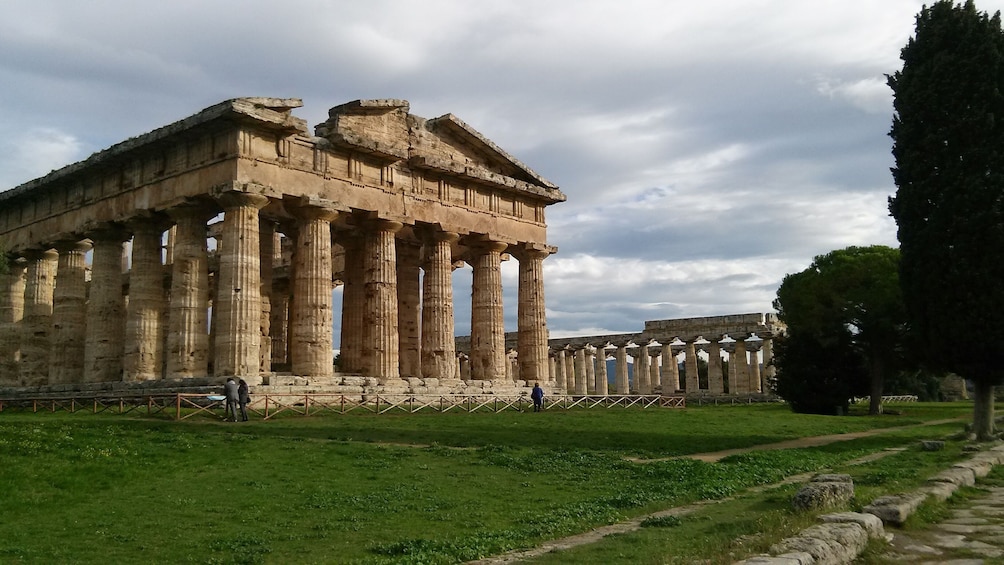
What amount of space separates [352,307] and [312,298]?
5675 mm

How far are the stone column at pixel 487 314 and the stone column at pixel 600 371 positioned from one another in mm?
33161

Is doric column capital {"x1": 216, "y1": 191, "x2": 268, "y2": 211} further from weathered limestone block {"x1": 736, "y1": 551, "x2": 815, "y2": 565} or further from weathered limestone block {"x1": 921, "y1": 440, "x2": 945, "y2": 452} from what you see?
weathered limestone block {"x1": 736, "y1": 551, "x2": 815, "y2": 565}

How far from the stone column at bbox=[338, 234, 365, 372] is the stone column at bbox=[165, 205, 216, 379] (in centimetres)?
673

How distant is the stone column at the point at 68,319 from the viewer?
36.6 meters

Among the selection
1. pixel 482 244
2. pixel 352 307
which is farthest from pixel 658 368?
pixel 352 307

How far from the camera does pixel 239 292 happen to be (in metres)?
30.1

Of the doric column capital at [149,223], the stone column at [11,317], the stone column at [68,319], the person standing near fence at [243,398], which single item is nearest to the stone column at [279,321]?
the stone column at [68,319]

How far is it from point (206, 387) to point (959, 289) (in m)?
24.1

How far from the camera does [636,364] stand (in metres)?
70.8

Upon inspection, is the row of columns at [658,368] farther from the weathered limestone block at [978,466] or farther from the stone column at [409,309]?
the weathered limestone block at [978,466]

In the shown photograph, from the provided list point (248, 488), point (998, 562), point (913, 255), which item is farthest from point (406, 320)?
point (998, 562)

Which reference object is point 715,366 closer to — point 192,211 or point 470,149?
point 470,149

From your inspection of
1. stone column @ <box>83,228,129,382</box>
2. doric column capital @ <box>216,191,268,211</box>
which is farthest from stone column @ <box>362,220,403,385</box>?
stone column @ <box>83,228,129,382</box>

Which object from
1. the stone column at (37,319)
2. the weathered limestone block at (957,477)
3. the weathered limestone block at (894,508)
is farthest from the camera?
the stone column at (37,319)
